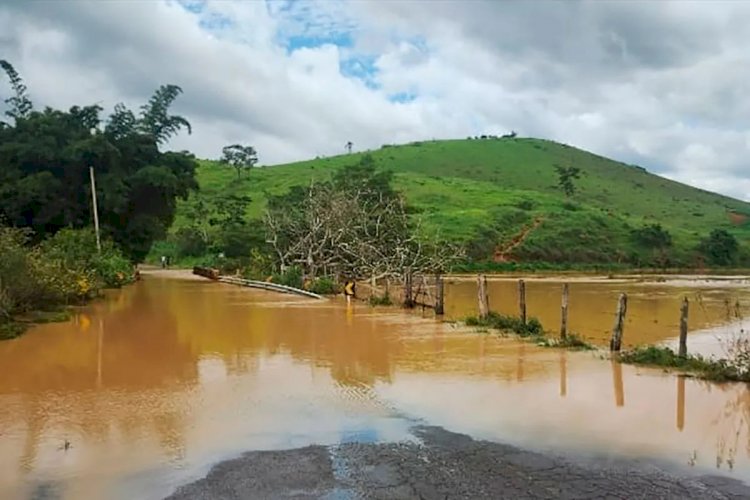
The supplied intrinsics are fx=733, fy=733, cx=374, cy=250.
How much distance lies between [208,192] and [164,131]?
3794 centimetres

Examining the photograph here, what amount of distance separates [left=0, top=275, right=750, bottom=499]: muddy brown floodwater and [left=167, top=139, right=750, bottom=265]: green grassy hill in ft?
104

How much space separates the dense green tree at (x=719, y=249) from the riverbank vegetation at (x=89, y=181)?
152ft

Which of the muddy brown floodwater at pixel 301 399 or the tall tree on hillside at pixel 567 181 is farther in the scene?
the tall tree on hillside at pixel 567 181

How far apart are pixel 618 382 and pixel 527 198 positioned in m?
66.9

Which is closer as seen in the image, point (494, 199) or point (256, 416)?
point (256, 416)

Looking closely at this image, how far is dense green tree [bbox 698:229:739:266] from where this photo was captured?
64.7m

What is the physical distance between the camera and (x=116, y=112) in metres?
40.4

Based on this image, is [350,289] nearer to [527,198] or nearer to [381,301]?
[381,301]

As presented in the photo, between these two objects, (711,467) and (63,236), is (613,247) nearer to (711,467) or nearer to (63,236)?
(63,236)

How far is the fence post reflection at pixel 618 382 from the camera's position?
34.6 feet

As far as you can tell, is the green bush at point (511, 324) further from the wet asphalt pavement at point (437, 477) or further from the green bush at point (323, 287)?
the green bush at point (323, 287)

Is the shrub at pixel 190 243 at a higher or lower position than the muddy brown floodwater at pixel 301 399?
higher

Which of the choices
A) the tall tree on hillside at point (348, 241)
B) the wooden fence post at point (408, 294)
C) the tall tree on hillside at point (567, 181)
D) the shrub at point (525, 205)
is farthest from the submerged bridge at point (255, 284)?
the tall tree on hillside at point (567, 181)

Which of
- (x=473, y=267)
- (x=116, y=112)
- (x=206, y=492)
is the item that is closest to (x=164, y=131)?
(x=116, y=112)
